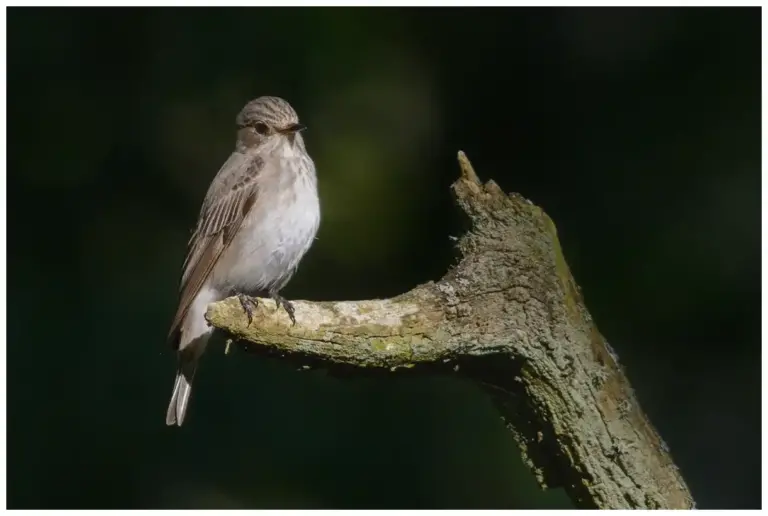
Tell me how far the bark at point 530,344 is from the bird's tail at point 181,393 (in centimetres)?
160

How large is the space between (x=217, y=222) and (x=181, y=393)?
31.2 inches

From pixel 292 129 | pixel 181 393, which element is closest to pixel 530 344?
A: pixel 292 129

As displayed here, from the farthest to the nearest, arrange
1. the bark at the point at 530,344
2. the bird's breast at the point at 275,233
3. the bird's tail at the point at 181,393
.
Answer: the bird's tail at the point at 181,393, the bird's breast at the point at 275,233, the bark at the point at 530,344

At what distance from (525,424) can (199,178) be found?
10.5 feet

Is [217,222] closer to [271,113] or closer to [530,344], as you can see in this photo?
[271,113]

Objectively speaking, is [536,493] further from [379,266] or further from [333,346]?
[333,346]

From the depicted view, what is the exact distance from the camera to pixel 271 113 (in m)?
4.80

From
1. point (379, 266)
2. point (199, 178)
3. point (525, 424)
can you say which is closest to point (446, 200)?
point (379, 266)

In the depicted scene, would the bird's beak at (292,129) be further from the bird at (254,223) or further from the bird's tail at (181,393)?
the bird's tail at (181,393)

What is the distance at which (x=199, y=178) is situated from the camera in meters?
6.42

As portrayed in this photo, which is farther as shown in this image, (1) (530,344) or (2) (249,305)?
(1) (530,344)

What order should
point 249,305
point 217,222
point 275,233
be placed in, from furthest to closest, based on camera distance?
1. point 217,222
2. point 275,233
3. point 249,305

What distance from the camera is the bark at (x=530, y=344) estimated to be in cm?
351

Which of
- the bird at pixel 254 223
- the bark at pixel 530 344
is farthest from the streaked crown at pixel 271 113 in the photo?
the bark at pixel 530 344
